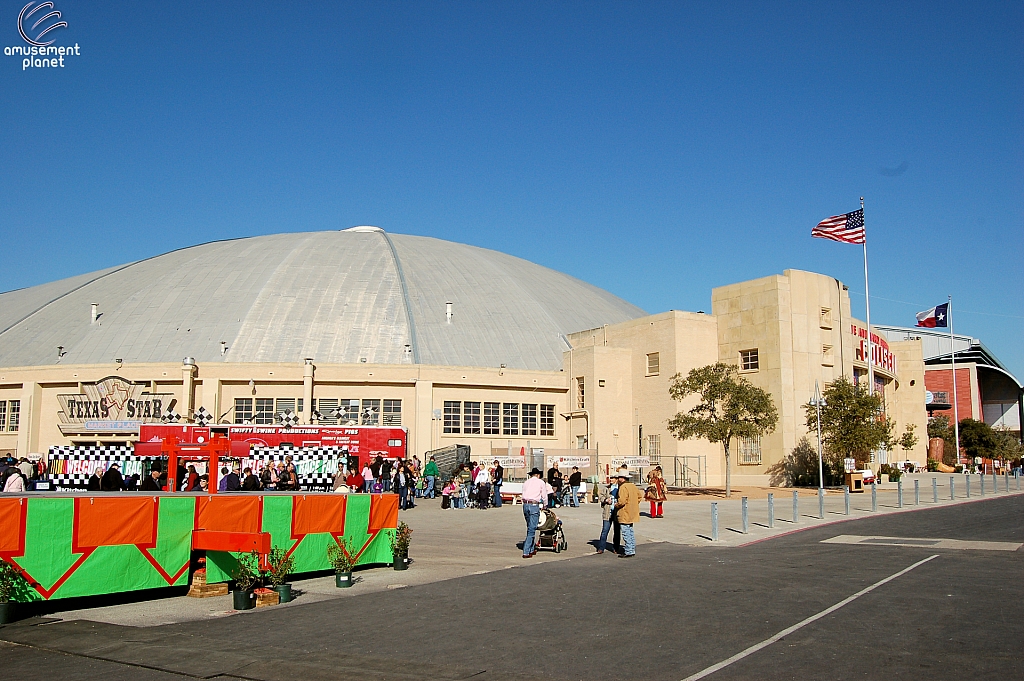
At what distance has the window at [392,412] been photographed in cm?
4675

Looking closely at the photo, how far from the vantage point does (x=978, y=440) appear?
257 feet

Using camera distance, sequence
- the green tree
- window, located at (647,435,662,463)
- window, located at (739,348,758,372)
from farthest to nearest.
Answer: the green tree → window, located at (739,348,758,372) → window, located at (647,435,662,463)

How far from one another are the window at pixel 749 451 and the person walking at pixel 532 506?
28.6m

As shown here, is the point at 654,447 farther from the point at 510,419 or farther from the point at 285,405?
the point at 285,405

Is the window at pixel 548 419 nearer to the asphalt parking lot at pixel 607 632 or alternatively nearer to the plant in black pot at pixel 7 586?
the asphalt parking lot at pixel 607 632

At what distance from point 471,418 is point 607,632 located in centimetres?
3798

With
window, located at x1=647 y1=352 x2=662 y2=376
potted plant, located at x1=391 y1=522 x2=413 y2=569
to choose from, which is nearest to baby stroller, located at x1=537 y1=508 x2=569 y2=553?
potted plant, located at x1=391 y1=522 x2=413 y2=569

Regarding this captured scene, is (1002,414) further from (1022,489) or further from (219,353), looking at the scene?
(219,353)

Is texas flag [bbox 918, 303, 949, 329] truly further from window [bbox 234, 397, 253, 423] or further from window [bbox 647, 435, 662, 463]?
window [bbox 234, 397, 253, 423]

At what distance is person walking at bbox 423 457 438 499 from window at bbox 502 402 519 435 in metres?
13.6

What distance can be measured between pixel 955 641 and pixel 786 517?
18299 mm

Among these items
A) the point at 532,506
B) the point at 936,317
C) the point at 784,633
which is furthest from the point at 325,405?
the point at 936,317

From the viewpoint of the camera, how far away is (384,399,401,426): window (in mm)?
46750

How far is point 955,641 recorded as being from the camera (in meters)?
9.64
